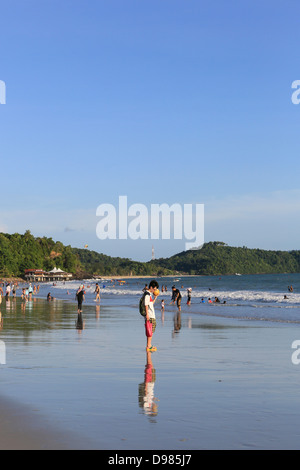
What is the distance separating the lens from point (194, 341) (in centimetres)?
2111

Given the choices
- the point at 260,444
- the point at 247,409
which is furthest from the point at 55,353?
the point at 260,444

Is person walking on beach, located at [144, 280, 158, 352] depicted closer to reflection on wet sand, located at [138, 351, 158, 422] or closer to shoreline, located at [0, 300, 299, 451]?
shoreline, located at [0, 300, 299, 451]

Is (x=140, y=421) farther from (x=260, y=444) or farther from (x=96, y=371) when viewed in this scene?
(x=96, y=371)

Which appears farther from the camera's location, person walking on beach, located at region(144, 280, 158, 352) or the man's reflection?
person walking on beach, located at region(144, 280, 158, 352)

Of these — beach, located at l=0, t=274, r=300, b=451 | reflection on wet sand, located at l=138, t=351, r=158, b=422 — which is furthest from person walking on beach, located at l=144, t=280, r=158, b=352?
reflection on wet sand, located at l=138, t=351, r=158, b=422

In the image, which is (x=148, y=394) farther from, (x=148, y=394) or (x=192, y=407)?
(x=192, y=407)

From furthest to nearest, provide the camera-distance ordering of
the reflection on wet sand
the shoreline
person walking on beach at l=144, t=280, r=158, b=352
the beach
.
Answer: person walking on beach at l=144, t=280, r=158, b=352
the reflection on wet sand
the beach
the shoreline

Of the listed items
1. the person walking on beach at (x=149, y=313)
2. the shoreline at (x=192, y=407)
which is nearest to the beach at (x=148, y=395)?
the shoreline at (x=192, y=407)

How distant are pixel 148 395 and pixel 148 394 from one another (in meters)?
0.09

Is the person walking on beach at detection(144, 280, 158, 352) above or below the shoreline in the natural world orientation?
above

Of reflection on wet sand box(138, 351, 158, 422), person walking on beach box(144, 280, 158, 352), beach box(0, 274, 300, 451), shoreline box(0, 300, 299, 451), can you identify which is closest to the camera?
shoreline box(0, 300, 299, 451)

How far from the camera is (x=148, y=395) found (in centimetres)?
1072

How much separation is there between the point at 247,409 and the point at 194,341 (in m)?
11.5

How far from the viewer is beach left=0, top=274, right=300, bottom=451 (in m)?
7.79
